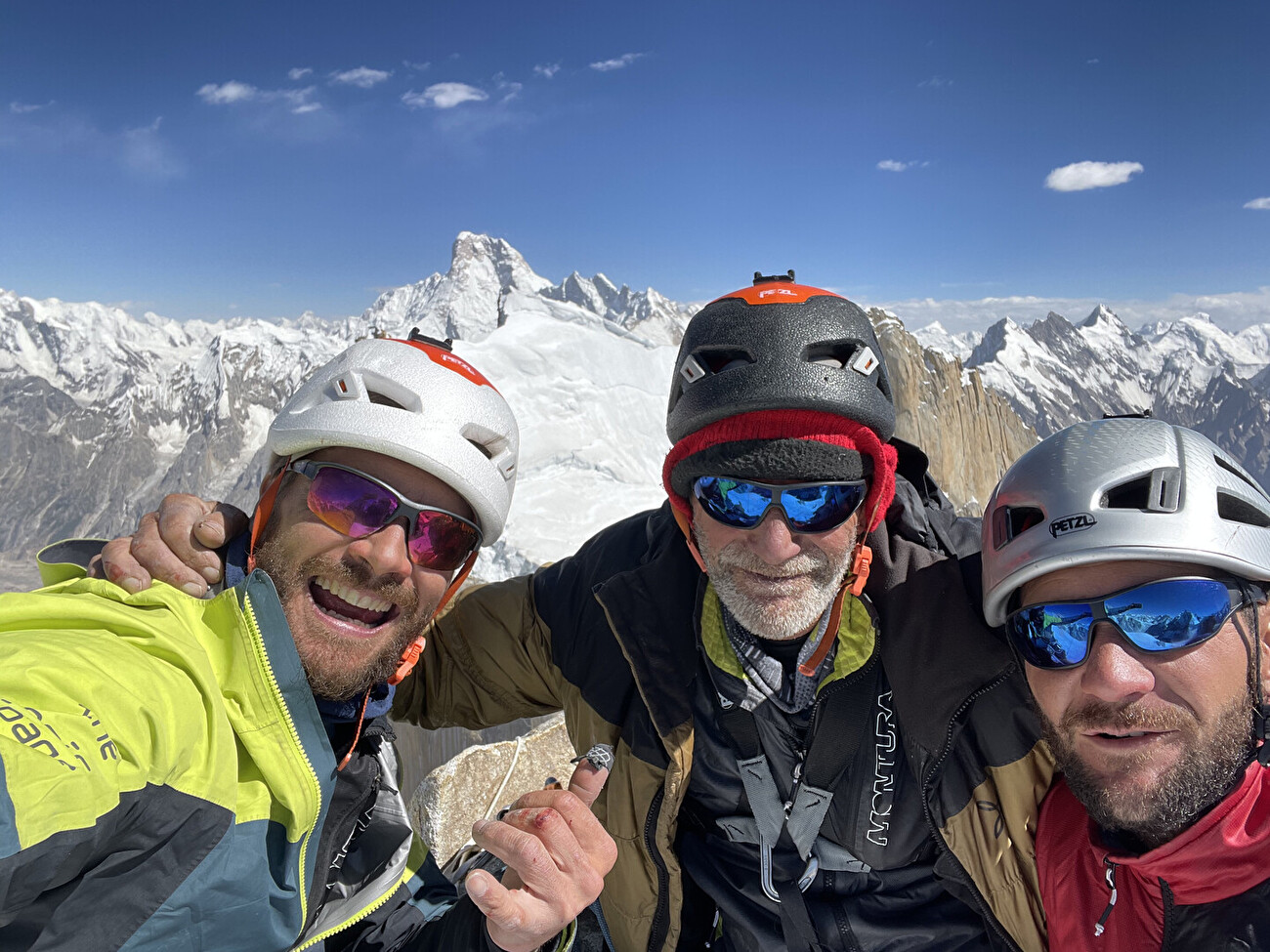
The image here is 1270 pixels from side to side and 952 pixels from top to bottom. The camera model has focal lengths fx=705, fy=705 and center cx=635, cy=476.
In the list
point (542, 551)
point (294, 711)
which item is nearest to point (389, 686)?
point (294, 711)

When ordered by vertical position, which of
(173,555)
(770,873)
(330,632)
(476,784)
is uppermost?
(173,555)

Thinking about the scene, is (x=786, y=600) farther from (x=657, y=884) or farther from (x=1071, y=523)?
(x=657, y=884)

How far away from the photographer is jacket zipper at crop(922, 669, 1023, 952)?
8.85 ft

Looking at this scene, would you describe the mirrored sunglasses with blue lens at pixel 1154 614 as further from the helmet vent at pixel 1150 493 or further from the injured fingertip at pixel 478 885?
the injured fingertip at pixel 478 885

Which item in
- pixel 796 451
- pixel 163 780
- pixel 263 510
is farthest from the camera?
pixel 796 451

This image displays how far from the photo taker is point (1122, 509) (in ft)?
8.14

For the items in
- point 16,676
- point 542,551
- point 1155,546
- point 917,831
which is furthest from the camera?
point 542,551

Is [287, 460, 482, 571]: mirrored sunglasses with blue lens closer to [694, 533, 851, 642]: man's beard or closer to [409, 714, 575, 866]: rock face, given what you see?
[694, 533, 851, 642]: man's beard

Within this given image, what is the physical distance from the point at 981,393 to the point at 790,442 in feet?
191

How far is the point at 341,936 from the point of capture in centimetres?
310

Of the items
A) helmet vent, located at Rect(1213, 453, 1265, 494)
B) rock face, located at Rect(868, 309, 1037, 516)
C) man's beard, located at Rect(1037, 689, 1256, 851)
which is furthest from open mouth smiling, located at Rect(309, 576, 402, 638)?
rock face, located at Rect(868, 309, 1037, 516)

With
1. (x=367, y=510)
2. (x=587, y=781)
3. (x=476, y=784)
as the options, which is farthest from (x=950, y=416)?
(x=587, y=781)

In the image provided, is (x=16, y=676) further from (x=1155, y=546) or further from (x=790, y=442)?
(x=1155, y=546)

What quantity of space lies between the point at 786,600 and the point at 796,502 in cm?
43
